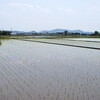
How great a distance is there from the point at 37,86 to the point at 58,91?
1.28 ft

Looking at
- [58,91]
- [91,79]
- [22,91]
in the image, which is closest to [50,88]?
[58,91]

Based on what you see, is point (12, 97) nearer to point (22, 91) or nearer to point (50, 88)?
point (22, 91)

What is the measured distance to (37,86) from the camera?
111 inches

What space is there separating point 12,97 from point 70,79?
124 centimetres

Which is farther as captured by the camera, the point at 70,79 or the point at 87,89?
the point at 70,79

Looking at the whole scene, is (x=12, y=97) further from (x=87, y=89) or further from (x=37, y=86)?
(x=87, y=89)

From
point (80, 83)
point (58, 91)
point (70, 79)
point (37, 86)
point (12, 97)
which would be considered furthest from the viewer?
point (70, 79)

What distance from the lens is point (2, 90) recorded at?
103 inches

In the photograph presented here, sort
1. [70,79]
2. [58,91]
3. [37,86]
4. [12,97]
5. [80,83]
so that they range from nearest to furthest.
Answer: [12,97]
[58,91]
[37,86]
[80,83]
[70,79]

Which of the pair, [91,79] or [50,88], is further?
[91,79]

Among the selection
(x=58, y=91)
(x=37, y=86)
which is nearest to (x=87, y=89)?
(x=58, y=91)

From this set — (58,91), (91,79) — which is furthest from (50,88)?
(91,79)

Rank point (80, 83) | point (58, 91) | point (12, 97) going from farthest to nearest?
1. point (80, 83)
2. point (58, 91)
3. point (12, 97)

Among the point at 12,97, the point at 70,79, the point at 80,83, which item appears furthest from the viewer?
the point at 70,79
